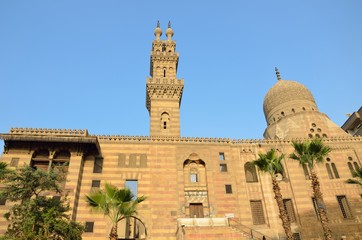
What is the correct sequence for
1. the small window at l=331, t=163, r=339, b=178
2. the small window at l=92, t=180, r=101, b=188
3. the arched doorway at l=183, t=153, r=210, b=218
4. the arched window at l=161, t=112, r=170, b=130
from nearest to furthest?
the small window at l=92, t=180, r=101, b=188, the arched doorway at l=183, t=153, r=210, b=218, the small window at l=331, t=163, r=339, b=178, the arched window at l=161, t=112, r=170, b=130

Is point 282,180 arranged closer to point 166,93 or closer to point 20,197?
point 166,93

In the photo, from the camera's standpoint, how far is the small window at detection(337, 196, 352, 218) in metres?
25.3

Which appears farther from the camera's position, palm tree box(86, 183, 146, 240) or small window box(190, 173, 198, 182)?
small window box(190, 173, 198, 182)

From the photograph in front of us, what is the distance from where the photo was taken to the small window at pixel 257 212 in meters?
24.7

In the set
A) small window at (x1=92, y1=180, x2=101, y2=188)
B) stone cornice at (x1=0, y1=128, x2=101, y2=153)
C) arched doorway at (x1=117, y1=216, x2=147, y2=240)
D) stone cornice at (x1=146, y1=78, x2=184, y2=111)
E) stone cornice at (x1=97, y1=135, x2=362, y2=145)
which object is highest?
stone cornice at (x1=146, y1=78, x2=184, y2=111)

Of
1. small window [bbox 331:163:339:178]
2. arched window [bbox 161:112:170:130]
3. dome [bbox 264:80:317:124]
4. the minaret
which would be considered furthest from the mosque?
dome [bbox 264:80:317:124]

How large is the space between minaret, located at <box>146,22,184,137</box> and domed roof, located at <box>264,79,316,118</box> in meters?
14.7

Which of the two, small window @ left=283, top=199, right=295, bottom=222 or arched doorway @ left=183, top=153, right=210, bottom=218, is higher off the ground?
arched doorway @ left=183, top=153, right=210, bottom=218

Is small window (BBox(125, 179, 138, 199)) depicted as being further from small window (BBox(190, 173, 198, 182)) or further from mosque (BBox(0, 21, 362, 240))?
small window (BBox(190, 173, 198, 182))

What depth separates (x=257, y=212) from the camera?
82.2 feet

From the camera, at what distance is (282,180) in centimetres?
2678

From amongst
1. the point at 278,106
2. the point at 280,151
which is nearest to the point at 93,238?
the point at 280,151

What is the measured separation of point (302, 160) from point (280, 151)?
8.24 metres

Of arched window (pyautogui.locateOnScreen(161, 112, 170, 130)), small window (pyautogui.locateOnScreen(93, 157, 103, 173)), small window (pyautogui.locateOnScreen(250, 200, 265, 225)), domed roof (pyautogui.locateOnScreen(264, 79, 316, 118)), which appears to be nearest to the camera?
small window (pyautogui.locateOnScreen(93, 157, 103, 173))
